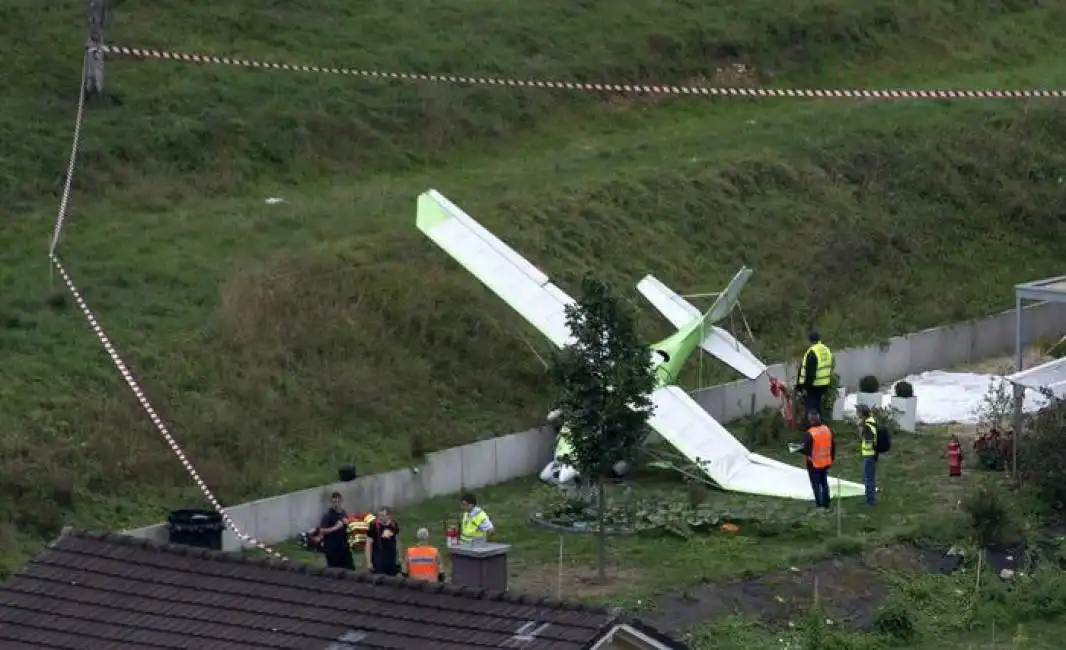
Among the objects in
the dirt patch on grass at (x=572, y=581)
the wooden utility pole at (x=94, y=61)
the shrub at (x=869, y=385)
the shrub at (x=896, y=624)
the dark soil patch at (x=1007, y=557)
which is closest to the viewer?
the shrub at (x=896, y=624)

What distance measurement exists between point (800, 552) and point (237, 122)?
19.4 m

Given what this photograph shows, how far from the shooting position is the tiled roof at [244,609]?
51.0 feet

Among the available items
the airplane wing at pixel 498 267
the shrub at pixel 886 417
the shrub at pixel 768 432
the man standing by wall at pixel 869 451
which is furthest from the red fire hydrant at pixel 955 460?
the airplane wing at pixel 498 267

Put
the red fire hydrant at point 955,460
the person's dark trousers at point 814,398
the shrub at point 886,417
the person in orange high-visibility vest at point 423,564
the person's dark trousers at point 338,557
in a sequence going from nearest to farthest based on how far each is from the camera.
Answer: the person in orange high-visibility vest at point 423,564, the person's dark trousers at point 338,557, the red fire hydrant at point 955,460, the person's dark trousers at point 814,398, the shrub at point 886,417

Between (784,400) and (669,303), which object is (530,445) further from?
(784,400)

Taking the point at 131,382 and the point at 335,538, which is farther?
the point at 131,382

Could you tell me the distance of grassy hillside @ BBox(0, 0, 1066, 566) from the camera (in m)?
29.6

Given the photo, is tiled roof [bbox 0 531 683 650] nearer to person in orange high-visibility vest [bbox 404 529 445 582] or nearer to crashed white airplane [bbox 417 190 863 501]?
person in orange high-visibility vest [bbox 404 529 445 582]

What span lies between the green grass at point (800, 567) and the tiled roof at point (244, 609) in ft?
21.6

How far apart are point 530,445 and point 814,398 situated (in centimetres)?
420

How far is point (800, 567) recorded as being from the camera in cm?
2517

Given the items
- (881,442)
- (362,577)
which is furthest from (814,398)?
(362,577)

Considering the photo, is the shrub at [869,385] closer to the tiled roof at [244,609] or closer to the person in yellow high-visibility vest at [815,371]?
the person in yellow high-visibility vest at [815,371]

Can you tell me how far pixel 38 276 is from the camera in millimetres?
32656
